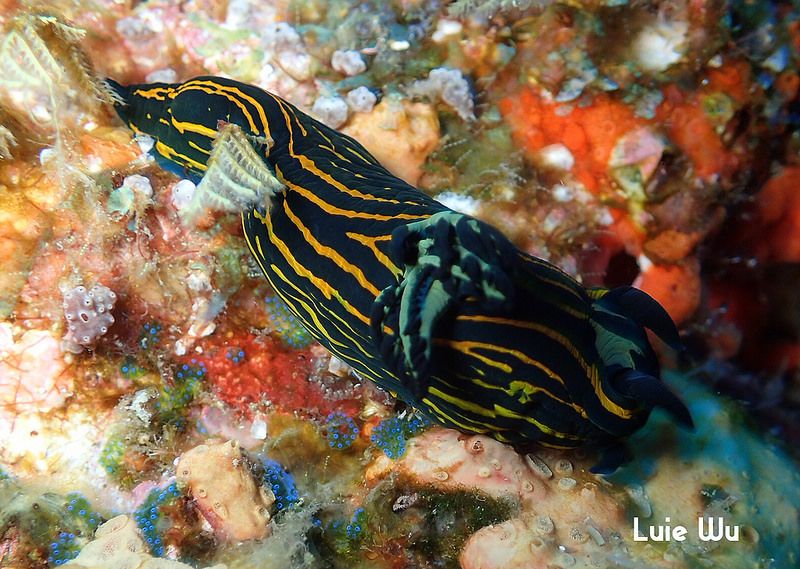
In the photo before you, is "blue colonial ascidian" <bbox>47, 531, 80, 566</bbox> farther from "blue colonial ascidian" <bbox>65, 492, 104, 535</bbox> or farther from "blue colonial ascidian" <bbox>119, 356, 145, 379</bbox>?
"blue colonial ascidian" <bbox>119, 356, 145, 379</bbox>

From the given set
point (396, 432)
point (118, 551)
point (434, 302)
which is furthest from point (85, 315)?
point (434, 302)

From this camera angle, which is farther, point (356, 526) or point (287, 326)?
point (287, 326)

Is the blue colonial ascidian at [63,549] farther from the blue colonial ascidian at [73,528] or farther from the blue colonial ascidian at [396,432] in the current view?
the blue colonial ascidian at [396,432]

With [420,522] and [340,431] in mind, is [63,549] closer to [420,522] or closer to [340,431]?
[340,431]

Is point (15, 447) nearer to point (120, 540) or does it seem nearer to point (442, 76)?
point (120, 540)

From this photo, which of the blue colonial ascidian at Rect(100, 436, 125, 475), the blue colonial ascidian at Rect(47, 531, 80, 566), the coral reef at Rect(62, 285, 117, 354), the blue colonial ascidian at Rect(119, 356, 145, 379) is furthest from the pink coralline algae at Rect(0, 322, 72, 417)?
the blue colonial ascidian at Rect(47, 531, 80, 566)

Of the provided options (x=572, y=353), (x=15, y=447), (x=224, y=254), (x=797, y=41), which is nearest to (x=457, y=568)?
(x=572, y=353)
